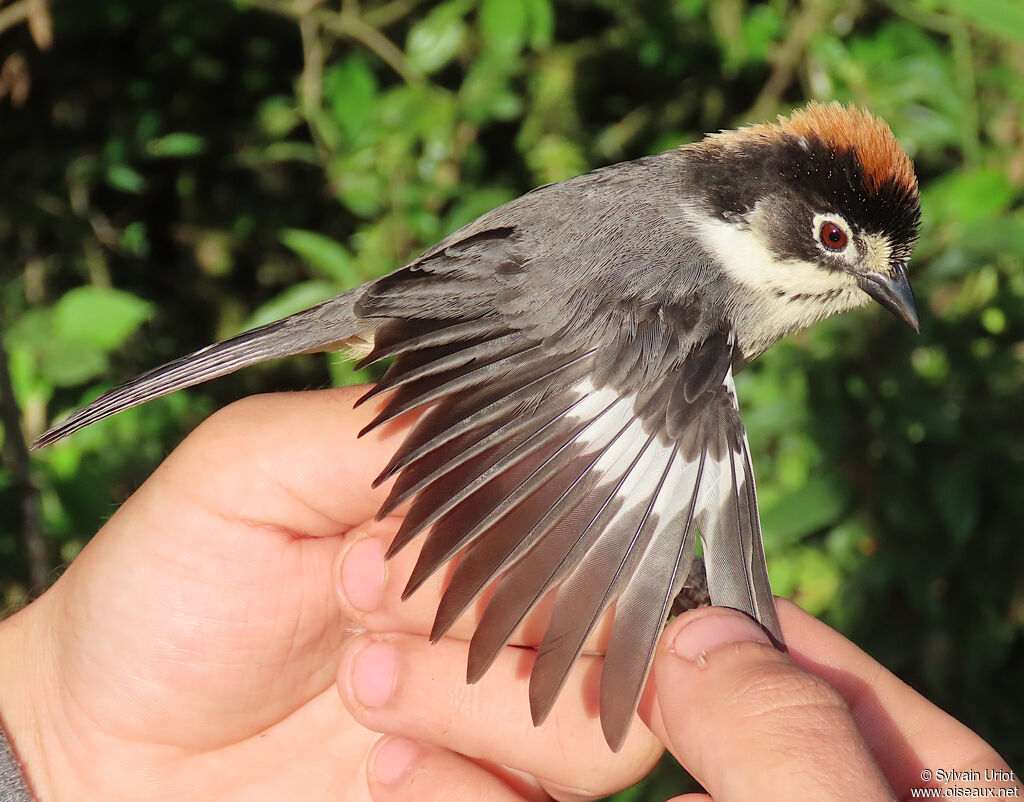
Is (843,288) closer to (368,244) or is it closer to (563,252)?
(563,252)

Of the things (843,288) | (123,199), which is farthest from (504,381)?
(123,199)

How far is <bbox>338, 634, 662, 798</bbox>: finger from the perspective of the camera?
1.78 m

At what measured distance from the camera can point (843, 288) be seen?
7.32 feet

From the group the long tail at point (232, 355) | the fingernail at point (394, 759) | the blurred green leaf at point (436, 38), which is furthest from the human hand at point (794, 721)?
the blurred green leaf at point (436, 38)

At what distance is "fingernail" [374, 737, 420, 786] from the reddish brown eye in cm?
135

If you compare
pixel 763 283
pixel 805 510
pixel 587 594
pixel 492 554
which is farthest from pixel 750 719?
pixel 805 510

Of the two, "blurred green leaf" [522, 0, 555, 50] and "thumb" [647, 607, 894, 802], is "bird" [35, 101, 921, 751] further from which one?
"blurred green leaf" [522, 0, 555, 50]

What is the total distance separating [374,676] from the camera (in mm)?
1840

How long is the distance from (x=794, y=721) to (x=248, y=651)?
3.43ft

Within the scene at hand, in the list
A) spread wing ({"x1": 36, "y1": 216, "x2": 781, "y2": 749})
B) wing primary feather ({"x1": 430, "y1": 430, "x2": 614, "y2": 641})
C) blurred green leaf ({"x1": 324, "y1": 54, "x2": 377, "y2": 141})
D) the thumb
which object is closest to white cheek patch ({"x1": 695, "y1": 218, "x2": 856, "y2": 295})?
spread wing ({"x1": 36, "y1": 216, "x2": 781, "y2": 749})

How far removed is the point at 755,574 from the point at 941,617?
5.27ft

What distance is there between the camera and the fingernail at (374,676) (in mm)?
1825

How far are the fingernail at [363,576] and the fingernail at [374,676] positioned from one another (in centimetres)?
9

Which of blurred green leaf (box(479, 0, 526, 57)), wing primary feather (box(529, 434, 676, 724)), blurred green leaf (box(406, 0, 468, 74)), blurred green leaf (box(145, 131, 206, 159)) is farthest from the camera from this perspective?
blurred green leaf (box(145, 131, 206, 159))
